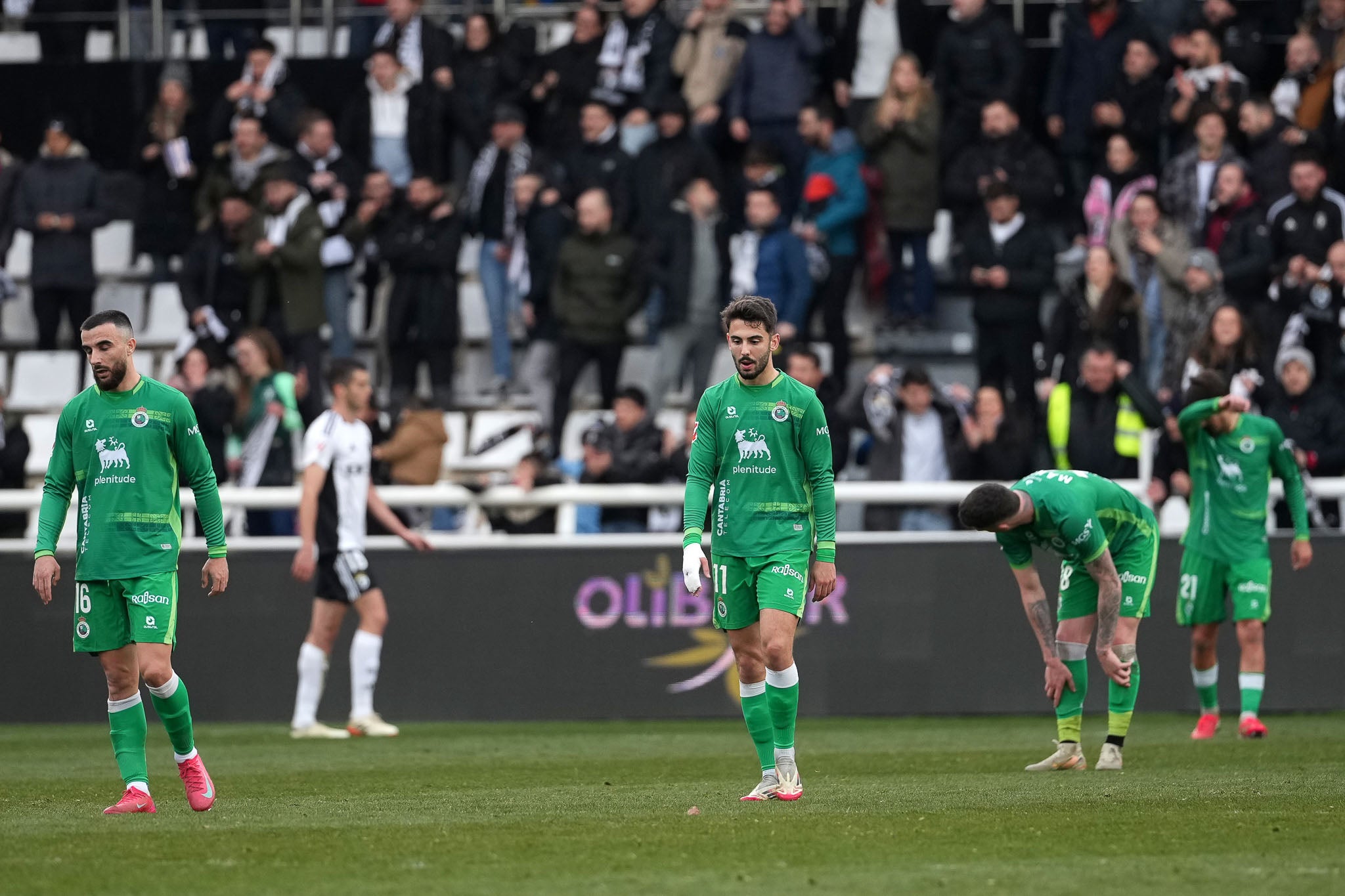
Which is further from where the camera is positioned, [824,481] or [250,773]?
[250,773]

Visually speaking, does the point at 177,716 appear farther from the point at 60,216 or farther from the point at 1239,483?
the point at 60,216

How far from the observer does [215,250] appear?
775 inches

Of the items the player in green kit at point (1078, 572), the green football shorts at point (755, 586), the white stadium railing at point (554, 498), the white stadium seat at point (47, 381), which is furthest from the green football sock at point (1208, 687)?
the white stadium seat at point (47, 381)

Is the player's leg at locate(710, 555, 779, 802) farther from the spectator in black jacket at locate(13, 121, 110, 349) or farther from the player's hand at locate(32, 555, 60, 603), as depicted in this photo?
the spectator in black jacket at locate(13, 121, 110, 349)

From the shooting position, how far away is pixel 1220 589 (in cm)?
1364

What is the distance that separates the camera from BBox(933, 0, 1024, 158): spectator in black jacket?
742 inches

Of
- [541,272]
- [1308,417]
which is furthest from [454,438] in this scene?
[1308,417]

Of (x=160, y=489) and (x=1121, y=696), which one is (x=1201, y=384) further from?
(x=160, y=489)

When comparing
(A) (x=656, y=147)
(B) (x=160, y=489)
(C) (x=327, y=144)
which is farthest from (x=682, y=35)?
(B) (x=160, y=489)

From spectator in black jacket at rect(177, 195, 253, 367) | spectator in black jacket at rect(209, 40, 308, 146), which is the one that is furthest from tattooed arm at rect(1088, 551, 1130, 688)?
spectator in black jacket at rect(209, 40, 308, 146)

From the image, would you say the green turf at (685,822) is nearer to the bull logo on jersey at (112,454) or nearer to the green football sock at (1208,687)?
the green football sock at (1208,687)

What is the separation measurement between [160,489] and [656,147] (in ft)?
34.6

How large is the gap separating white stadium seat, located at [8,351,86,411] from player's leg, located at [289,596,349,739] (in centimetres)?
680

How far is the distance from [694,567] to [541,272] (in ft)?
34.3
